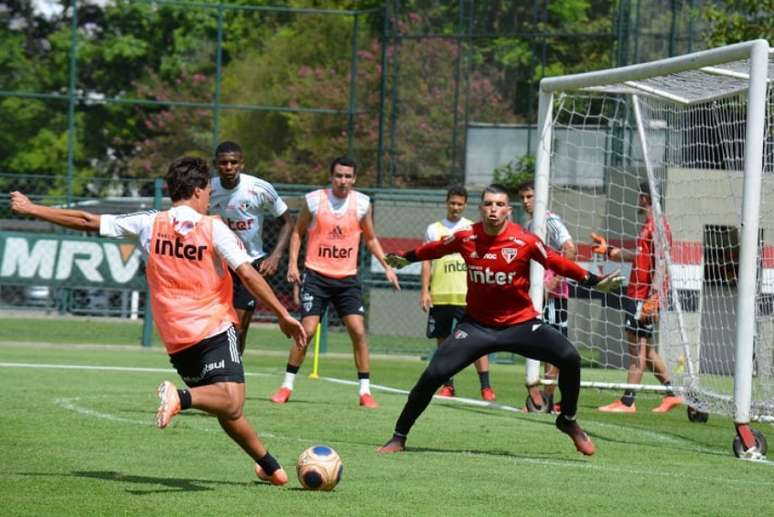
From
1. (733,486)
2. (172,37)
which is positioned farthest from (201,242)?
(172,37)

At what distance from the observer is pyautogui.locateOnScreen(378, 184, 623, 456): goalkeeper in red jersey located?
397 inches

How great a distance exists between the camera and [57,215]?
25.8ft

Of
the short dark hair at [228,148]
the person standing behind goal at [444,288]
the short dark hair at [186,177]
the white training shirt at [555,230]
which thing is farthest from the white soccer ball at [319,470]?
the person standing behind goal at [444,288]

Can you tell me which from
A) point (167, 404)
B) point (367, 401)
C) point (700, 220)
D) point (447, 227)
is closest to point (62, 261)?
point (447, 227)

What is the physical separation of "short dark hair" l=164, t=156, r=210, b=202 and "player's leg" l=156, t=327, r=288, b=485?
79cm

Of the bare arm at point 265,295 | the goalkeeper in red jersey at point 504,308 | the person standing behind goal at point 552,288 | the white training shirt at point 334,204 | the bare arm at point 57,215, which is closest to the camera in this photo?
the bare arm at point 265,295

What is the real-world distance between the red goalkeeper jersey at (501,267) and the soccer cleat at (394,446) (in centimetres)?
103

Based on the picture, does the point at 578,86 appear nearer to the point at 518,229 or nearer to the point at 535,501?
the point at 518,229

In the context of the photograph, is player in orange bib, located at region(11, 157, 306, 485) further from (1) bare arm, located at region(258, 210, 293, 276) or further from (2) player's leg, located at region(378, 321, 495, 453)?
(1) bare arm, located at region(258, 210, 293, 276)

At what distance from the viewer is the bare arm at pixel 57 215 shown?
7797 mm

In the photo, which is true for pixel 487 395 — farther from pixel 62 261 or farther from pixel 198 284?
pixel 62 261

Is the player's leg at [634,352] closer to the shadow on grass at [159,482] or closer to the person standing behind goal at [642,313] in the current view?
the person standing behind goal at [642,313]

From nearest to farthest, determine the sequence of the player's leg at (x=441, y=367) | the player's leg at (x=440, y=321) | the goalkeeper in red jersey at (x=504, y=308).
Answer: the player's leg at (x=441, y=367) → the goalkeeper in red jersey at (x=504, y=308) → the player's leg at (x=440, y=321)

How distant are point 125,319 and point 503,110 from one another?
9040mm
